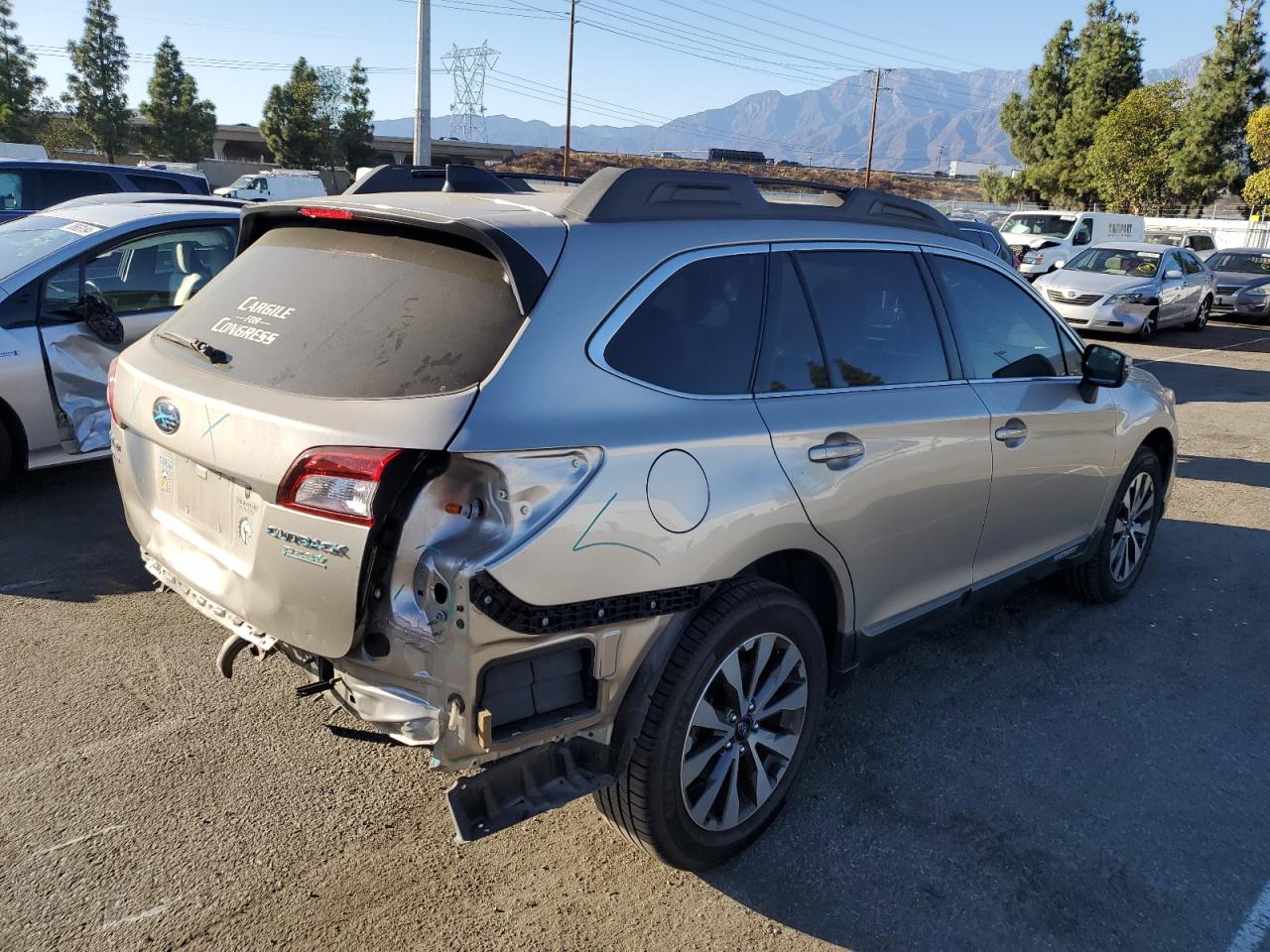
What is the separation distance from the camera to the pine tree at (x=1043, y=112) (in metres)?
53.8

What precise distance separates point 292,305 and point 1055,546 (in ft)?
11.1

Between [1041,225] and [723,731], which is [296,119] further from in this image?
[723,731]

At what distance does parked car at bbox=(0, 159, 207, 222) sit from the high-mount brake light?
27.8ft

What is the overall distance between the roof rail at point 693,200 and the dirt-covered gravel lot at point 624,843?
160 centimetres

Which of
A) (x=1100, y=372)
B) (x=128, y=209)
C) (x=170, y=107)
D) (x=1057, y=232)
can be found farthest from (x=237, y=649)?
(x=170, y=107)

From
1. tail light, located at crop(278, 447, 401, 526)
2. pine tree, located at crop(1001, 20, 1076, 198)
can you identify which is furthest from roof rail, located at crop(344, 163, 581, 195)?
pine tree, located at crop(1001, 20, 1076, 198)

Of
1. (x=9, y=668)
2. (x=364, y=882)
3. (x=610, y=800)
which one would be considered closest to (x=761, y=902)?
(x=610, y=800)

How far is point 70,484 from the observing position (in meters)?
6.20

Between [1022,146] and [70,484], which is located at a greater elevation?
[1022,146]

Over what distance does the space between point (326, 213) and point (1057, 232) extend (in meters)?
24.1

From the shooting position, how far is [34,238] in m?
6.10

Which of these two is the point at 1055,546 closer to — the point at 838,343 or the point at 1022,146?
the point at 838,343

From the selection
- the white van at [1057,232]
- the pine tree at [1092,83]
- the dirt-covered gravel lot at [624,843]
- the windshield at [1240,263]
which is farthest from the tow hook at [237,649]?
the pine tree at [1092,83]

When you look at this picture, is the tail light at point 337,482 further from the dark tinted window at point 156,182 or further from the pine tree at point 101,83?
the pine tree at point 101,83
